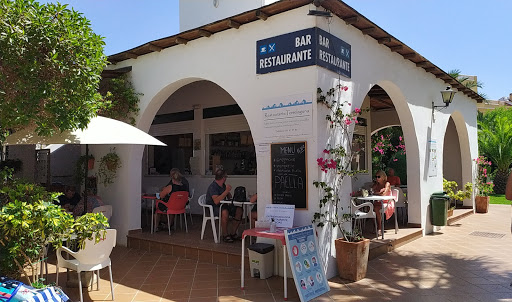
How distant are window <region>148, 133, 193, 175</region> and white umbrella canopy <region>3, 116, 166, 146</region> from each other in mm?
4894

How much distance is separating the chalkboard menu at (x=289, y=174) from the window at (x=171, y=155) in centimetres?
515

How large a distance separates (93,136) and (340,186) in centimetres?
328

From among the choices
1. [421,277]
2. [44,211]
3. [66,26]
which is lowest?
[421,277]

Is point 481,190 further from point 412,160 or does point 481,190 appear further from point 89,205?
point 89,205

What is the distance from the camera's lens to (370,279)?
5020mm

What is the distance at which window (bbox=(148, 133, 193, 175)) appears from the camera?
33.1 ft

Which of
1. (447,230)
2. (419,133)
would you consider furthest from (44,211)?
(447,230)

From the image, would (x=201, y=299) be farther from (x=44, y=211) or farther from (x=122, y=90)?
(x=122, y=90)

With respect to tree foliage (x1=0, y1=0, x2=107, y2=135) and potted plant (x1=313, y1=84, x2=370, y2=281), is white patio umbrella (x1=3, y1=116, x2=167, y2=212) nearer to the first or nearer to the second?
tree foliage (x1=0, y1=0, x2=107, y2=135)

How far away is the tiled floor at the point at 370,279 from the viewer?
439 centimetres

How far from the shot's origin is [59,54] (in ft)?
12.7

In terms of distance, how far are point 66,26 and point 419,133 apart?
667 centimetres

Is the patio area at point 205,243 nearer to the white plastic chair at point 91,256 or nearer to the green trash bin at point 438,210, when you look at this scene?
the green trash bin at point 438,210

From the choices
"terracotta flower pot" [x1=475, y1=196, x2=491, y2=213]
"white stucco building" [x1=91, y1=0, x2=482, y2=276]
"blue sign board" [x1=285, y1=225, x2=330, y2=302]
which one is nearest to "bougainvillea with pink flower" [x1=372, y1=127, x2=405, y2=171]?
"white stucco building" [x1=91, y1=0, x2=482, y2=276]
